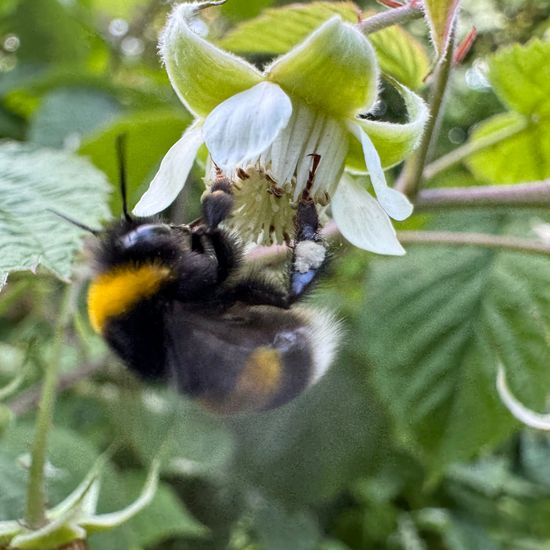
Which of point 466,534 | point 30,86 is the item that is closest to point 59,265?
point 30,86

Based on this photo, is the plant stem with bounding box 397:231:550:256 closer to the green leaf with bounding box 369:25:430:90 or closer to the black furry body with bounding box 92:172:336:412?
the green leaf with bounding box 369:25:430:90

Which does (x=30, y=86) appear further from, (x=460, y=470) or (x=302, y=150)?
(x=460, y=470)

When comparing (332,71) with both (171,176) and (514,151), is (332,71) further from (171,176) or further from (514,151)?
(514,151)

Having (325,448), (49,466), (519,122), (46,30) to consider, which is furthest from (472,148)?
(46,30)

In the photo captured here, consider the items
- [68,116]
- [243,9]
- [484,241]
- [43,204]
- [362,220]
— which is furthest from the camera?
[243,9]

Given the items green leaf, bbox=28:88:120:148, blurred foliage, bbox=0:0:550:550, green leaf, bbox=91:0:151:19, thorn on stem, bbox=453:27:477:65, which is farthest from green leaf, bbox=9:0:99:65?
thorn on stem, bbox=453:27:477:65

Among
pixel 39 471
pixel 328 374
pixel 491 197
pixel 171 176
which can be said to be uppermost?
pixel 171 176

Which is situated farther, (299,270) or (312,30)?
(312,30)

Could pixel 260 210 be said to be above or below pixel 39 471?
above
